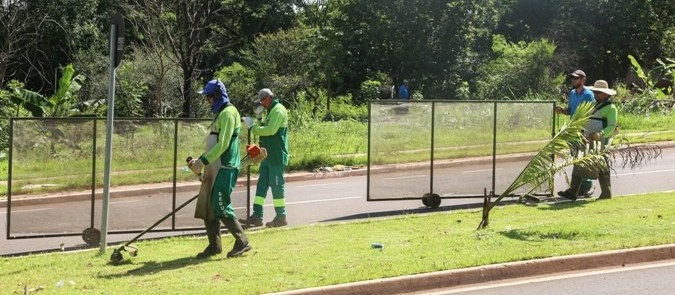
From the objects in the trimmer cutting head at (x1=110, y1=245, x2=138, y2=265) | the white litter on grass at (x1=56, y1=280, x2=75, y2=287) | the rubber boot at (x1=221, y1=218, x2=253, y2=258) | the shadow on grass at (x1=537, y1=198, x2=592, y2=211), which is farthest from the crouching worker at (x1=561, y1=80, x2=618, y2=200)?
the white litter on grass at (x1=56, y1=280, x2=75, y2=287)

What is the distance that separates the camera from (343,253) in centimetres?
891

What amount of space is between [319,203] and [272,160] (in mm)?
2943

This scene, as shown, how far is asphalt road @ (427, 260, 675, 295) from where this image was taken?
306 inches

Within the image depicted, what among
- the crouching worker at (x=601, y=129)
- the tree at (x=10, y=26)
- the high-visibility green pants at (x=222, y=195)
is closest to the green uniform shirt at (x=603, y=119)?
the crouching worker at (x=601, y=129)

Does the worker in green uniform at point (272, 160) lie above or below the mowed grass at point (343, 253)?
above

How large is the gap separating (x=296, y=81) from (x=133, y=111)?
34.9 ft

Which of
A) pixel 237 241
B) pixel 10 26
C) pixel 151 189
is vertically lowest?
pixel 237 241

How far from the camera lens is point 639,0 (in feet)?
150

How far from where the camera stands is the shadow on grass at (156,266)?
8188mm

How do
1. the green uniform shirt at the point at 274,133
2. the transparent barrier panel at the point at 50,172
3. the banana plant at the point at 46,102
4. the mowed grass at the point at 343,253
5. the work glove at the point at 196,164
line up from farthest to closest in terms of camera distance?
1. the banana plant at the point at 46,102
2. the green uniform shirt at the point at 274,133
3. the transparent barrier panel at the point at 50,172
4. the work glove at the point at 196,164
5. the mowed grass at the point at 343,253

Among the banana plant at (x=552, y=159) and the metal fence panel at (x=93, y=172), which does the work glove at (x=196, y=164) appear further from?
the banana plant at (x=552, y=159)

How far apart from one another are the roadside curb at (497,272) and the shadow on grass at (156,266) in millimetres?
1705

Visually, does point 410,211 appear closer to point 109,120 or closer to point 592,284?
point 592,284

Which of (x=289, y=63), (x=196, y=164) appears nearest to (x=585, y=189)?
(x=196, y=164)
